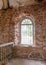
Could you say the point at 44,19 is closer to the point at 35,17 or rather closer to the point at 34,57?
the point at 35,17

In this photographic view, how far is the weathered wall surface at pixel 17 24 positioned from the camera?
5.01 m

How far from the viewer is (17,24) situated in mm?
5465

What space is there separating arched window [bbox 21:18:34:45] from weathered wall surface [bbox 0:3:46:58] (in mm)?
186

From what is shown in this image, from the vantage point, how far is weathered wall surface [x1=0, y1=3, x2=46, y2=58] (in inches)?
197

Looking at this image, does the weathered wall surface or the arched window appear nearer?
the weathered wall surface

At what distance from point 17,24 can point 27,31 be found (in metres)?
0.48

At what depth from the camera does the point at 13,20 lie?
214 inches

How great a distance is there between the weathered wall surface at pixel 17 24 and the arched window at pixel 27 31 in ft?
0.61

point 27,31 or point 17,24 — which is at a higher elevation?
point 17,24

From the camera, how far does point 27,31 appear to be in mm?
5434

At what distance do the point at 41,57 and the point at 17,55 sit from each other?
0.97 m

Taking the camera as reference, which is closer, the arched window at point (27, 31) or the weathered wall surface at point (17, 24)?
the weathered wall surface at point (17, 24)

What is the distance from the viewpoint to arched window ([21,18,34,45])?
5.38 m

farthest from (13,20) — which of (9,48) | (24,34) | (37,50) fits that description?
(37,50)
